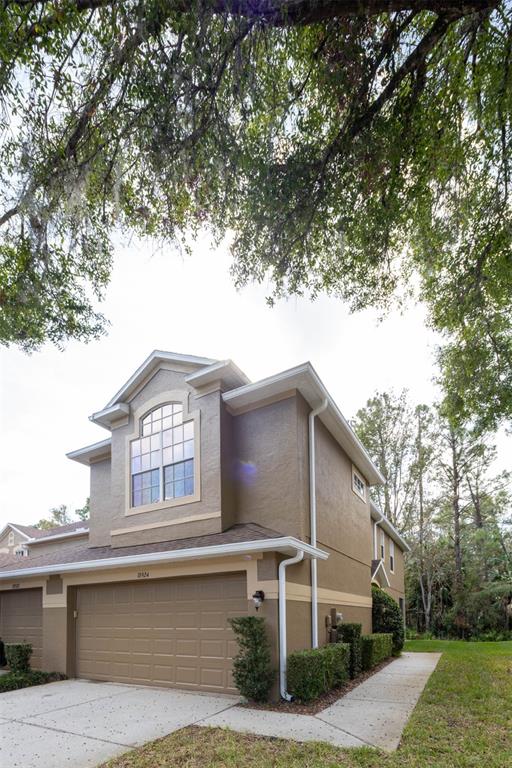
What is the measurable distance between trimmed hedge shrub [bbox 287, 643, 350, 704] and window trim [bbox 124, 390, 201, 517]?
11.8 ft

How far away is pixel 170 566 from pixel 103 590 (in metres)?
2.39

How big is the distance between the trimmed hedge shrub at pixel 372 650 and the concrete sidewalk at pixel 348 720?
7.55 feet

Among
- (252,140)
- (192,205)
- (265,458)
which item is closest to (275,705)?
(265,458)

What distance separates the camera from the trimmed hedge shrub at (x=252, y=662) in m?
8.38

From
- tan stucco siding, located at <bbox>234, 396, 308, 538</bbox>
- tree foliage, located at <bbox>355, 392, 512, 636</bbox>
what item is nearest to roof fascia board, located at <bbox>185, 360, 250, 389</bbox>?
tan stucco siding, located at <bbox>234, 396, 308, 538</bbox>

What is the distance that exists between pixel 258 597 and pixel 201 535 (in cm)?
208

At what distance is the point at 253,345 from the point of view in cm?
1124

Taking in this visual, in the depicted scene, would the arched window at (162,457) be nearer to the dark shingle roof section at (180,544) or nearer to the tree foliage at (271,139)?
the dark shingle roof section at (180,544)

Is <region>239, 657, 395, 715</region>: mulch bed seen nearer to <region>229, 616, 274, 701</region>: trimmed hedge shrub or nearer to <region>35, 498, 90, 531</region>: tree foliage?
<region>229, 616, 274, 701</region>: trimmed hedge shrub

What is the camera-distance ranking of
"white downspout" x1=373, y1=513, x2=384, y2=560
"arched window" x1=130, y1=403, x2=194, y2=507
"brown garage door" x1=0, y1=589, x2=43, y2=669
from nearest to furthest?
"arched window" x1=130, y1=403, x2=194, y2=507, "brown garage door" x1=0, y1=589, x2=43, y2=669, "white downspout" x1=373, y1=513, x2=384, y2=560

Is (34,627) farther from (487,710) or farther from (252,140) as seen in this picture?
(252,140)

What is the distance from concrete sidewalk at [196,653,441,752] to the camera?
675 cm

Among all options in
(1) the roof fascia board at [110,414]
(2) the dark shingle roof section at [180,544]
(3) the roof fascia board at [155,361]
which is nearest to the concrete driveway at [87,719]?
(2) the dark shingle roof section at [180,544]

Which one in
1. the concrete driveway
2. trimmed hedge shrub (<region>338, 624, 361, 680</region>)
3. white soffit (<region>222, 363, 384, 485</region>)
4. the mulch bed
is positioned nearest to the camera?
the concrete driveway
